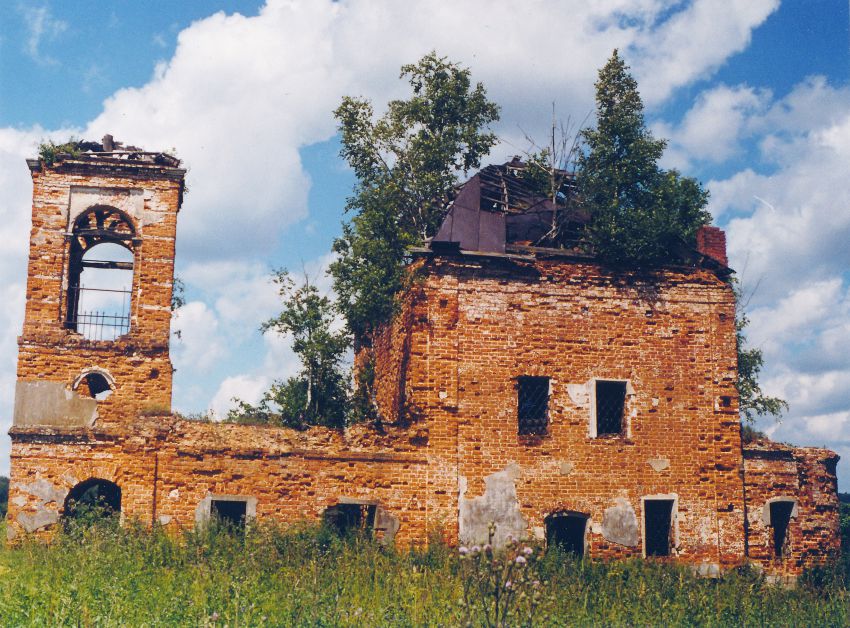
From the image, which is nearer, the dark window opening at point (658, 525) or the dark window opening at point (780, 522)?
the dark window opening at point (658, 525)

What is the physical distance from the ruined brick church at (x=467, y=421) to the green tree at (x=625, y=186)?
0.48 m

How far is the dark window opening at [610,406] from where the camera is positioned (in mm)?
14656

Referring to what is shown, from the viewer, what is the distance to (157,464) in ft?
43.4

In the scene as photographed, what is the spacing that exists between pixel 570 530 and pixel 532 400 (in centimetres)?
236

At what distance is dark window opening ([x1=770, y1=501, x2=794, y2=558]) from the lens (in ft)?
49.8

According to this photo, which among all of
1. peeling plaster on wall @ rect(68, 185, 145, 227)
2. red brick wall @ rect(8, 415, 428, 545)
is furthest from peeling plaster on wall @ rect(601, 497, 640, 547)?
peeling plaster on wall @ rect(68, 185, 145, 227)

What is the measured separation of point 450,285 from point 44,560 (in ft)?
24.5

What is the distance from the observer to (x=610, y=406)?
14.7 m

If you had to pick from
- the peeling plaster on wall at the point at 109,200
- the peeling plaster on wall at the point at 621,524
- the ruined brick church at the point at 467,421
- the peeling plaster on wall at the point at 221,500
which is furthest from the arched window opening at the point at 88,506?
the peeling plaster on wall at the point at 621,524

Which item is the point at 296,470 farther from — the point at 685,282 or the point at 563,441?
the point at 685,282

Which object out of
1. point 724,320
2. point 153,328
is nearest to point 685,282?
point 724,320

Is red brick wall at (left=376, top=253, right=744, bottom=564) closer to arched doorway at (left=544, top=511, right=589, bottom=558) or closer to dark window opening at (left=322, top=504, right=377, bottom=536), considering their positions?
arched doorway at (left=544, top=511, right=589, bottom=558)

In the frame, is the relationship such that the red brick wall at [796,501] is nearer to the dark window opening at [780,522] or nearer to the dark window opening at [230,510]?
the dark window opening at [780,522]

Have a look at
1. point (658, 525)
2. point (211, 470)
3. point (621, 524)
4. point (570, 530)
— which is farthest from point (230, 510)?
point (658, 525)
